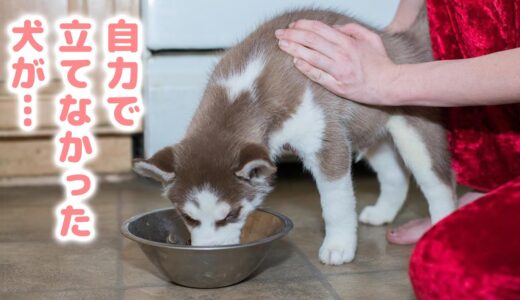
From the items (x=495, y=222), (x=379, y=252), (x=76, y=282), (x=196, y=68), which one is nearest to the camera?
(x=495, y=222)

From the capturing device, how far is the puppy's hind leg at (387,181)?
203 centimetres

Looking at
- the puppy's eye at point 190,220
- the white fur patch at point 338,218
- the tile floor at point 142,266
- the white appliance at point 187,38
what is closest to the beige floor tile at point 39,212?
the tile floor at point 142,266

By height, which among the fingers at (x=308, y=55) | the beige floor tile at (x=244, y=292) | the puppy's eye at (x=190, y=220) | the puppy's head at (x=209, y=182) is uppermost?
the fingers at (x=308, y=55)

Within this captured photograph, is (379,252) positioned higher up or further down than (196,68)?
further down

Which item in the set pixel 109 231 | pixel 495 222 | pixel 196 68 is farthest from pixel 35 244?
pixel 495 222

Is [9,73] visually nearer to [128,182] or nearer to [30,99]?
[30,99]

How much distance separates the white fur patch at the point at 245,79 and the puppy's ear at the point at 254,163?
0.68 ft

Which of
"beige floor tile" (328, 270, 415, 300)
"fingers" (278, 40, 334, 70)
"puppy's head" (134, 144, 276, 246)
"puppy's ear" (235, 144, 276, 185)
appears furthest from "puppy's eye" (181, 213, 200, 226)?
"fingers" (278, 40, 334, 70)

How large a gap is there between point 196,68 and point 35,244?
745 millimetres

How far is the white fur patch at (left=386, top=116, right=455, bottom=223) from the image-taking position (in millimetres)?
1792

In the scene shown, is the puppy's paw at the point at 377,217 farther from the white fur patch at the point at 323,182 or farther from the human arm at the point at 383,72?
the human arm at the point at 383,72

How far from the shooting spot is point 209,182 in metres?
1.46

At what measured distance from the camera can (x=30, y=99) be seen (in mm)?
2438

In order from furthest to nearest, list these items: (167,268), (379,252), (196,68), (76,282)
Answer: (196,68) → (379,252) → (76,282) → (167,268)
